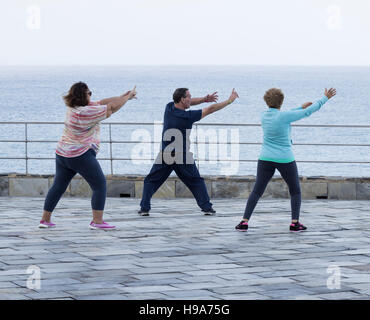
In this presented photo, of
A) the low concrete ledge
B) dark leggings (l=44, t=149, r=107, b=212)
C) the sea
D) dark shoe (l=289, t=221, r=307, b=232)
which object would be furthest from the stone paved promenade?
the sea

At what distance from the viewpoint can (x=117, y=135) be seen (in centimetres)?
6250

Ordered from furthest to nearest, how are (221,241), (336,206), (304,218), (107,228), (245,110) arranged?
(245,110), (336,206), (304,218), (107,228), (221,241)

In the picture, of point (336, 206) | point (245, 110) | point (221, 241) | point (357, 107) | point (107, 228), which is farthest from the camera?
point (357, 107)

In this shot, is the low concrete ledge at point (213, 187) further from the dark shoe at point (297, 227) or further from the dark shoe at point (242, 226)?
the dark shoe at point (242, 226)

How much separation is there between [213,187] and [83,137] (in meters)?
3.83

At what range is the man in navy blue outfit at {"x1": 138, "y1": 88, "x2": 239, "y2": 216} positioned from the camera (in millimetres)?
10109

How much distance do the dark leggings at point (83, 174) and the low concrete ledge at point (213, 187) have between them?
325 centimetres

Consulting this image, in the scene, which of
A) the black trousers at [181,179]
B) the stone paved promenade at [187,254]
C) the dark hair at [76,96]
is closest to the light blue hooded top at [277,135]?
the stone paved promenade at [187,254]

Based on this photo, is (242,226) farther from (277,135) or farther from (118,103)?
(118,103)

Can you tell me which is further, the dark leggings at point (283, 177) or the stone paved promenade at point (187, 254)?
the dark leggings at point (283, 177)

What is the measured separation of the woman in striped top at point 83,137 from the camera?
8859 mm

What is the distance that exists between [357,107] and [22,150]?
46.6m
